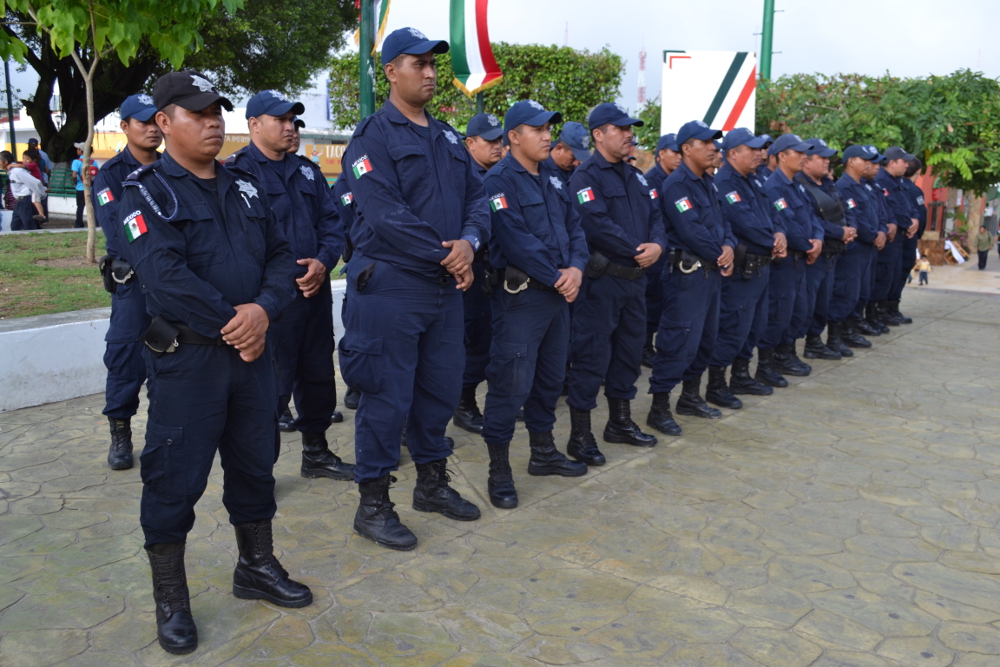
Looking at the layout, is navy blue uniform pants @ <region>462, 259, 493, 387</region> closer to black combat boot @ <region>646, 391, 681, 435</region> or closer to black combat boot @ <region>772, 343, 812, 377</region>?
black combat boot @ <region>646, 391, 681, 435</region>

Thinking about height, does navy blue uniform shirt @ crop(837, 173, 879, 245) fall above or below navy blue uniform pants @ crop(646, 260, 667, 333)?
above

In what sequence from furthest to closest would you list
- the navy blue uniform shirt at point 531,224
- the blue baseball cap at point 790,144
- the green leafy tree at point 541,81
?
the green leafy tree at point 541,81
the blue baseball cap at point 790,144
the navy blue uniform shirt at point 531,224

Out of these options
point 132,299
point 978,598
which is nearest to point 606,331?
point 978,598

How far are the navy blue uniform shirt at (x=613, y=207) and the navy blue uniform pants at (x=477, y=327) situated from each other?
0.96 metres

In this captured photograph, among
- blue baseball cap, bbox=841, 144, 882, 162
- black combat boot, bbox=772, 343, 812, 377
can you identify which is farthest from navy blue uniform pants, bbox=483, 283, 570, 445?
blue baseball cap, bbox=841, 144, 882, 162

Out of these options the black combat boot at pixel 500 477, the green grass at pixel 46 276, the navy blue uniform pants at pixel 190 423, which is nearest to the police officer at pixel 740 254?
the black combat boot at pixel 500 477

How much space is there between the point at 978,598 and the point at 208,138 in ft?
11.2

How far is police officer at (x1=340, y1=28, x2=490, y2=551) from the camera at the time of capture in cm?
379

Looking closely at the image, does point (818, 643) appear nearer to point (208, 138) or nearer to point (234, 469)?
point (234, 469)

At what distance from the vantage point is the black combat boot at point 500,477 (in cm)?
440

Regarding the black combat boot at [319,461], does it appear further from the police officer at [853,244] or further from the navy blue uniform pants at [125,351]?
the police officer at [853,244]

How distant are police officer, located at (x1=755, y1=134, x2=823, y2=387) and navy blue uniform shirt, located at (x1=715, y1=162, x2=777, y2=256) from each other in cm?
45

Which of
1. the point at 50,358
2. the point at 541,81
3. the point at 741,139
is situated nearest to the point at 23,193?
the point at 50,358

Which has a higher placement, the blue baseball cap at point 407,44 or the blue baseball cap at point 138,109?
the blue baseball cap at point 407,44
